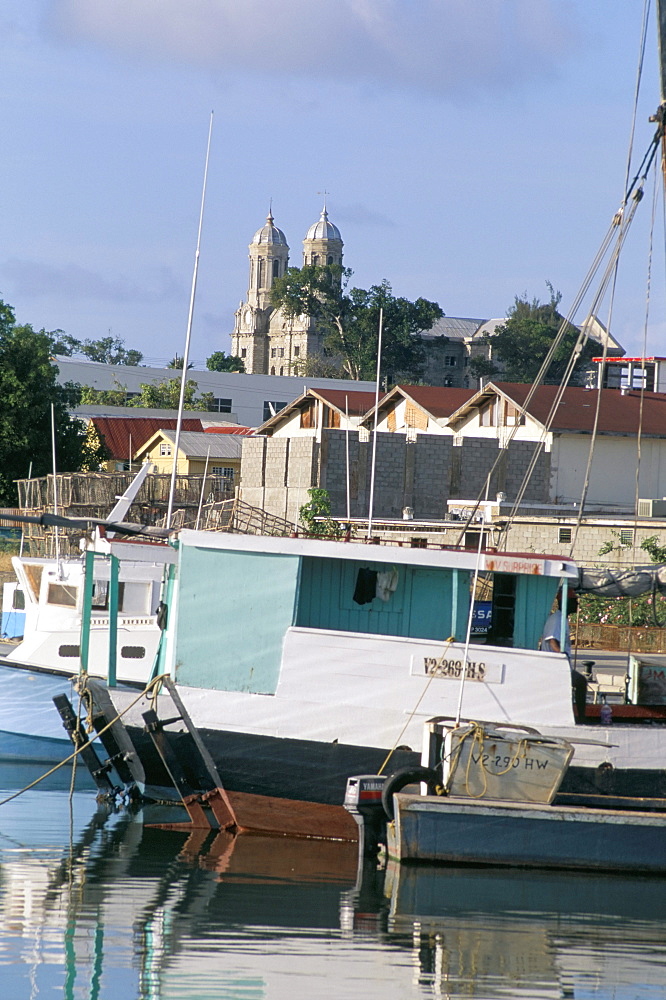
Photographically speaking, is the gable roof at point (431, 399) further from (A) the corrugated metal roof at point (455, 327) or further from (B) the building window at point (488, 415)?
(A) the corrugated metal roof at point (455, 327)

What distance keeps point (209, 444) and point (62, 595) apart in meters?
31.5

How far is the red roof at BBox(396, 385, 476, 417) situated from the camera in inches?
1875

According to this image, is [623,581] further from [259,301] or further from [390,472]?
[259,301]

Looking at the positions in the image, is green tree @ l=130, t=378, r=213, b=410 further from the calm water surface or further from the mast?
the calm water surface

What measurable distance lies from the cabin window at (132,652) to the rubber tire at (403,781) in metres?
6.53

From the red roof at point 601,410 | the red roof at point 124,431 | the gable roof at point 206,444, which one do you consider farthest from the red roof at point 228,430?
the red roof at point 601,410

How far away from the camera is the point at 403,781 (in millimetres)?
13508

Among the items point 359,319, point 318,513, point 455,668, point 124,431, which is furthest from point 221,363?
point 455,668

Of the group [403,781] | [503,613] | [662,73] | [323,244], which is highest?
[323,244]

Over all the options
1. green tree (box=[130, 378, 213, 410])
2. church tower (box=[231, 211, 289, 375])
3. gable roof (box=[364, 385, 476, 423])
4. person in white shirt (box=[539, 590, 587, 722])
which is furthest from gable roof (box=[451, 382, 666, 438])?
church tower (box=[231, 211, 289, 375])

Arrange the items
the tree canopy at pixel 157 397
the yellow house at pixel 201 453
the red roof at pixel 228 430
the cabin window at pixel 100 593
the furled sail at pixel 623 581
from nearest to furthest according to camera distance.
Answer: the furled sail at pixel 623 581
the cabin window at pixel 100 593
the yellow house at pixel 201 453
the red roof at pixel 228 430
the tree canopy at pixel 157 397

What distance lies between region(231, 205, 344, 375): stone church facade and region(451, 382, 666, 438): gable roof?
7481 cm

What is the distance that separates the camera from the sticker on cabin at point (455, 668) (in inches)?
550

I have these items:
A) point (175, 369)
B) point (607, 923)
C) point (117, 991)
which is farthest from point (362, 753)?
point (175, 369)
